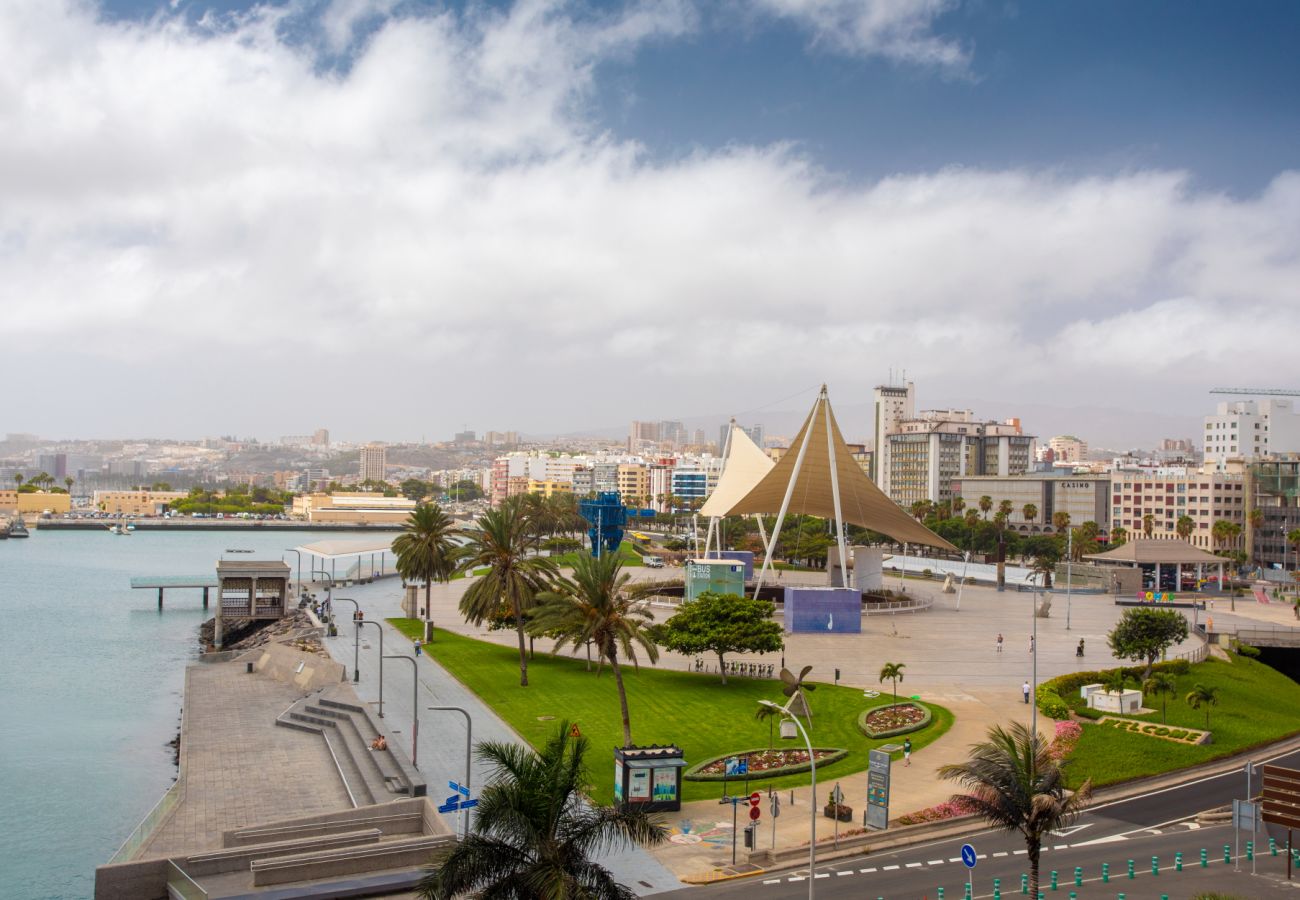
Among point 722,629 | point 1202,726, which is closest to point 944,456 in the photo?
point 722,629

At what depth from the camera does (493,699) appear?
3791 centimetres

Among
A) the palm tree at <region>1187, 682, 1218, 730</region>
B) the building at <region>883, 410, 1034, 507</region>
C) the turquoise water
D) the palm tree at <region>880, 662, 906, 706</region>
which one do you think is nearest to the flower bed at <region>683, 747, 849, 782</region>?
the palm tree at <region>880, 662, 906, 706</region>

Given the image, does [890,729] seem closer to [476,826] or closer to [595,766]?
[595,766]

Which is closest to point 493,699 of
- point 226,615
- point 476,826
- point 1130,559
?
point 476,826

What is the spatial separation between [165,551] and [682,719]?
114m


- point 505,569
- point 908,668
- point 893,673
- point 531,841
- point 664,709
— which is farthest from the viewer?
point 908,668

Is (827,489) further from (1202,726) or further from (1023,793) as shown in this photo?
(1023,793)

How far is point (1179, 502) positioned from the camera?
103 meters

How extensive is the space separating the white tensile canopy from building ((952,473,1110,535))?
56.2 meters

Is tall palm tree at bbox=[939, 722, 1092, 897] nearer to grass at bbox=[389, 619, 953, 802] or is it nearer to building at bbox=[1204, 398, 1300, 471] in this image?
grass at bbox=[389, 619, 953, 802]

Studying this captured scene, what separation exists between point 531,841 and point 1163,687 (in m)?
28.7

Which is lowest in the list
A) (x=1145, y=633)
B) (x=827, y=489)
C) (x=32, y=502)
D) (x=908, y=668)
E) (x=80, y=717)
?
(x=80, y=717)

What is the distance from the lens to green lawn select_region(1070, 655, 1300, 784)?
2983cm

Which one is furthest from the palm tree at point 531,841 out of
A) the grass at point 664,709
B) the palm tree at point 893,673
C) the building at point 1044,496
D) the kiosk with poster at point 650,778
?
the building at point 1044,496
